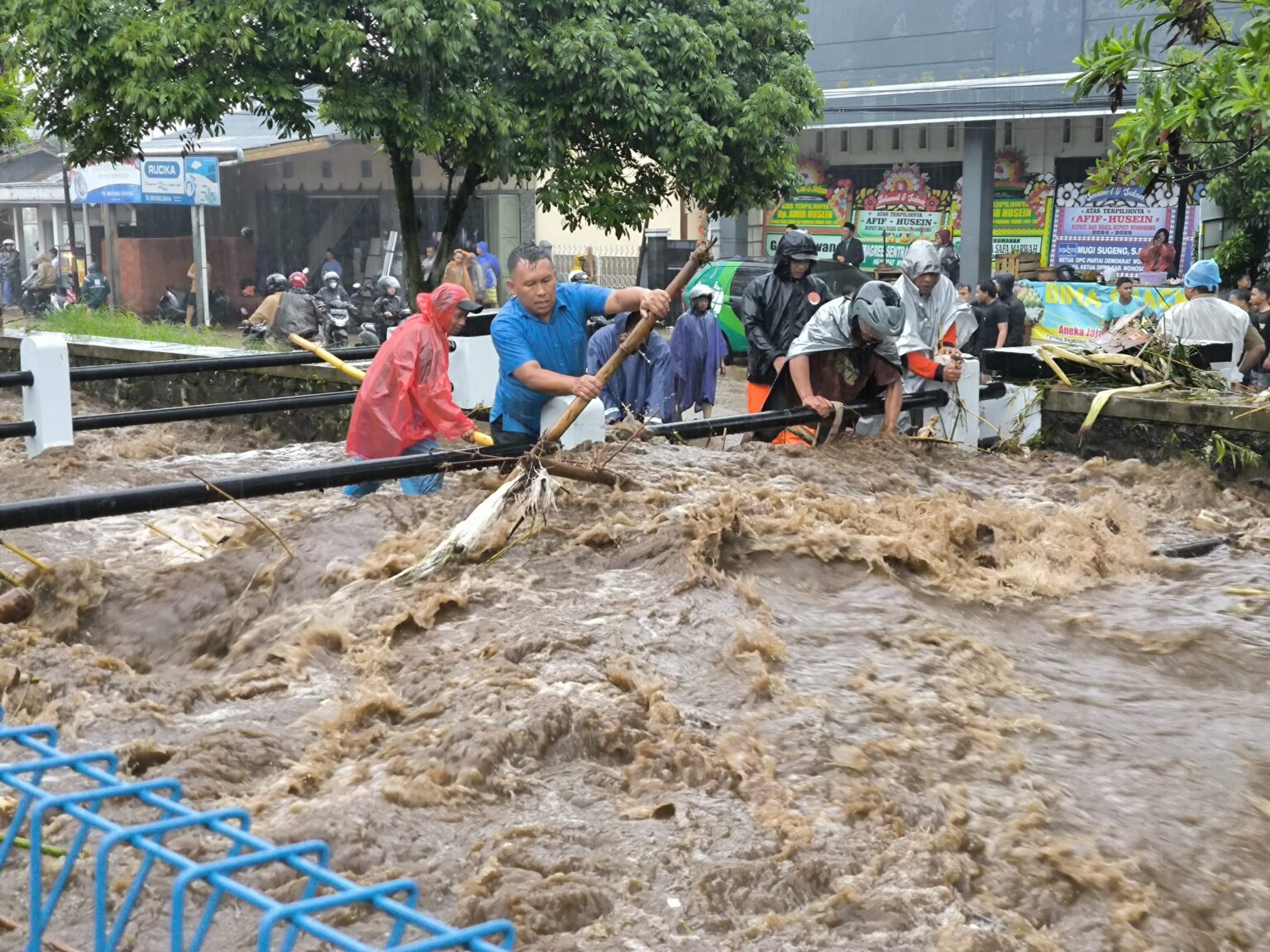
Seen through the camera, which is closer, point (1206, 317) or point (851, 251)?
point (1206, 317)

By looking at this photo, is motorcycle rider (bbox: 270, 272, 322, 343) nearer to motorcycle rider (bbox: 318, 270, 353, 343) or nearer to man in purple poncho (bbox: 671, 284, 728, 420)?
motorcycle rider (bbox: 318, 270, 353, 343)

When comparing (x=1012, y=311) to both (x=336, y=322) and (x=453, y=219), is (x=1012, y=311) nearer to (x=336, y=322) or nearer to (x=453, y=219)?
(x=453, y=219)

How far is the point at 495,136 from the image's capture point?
14078 millimetres

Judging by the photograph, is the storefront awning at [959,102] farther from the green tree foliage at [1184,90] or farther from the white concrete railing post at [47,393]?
the green tree foliage at [1184,90]

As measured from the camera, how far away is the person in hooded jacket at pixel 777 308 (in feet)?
33.1

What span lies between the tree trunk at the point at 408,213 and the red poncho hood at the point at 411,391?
6.66m

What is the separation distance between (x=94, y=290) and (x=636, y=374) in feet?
63.9

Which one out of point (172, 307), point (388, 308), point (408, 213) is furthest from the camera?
point (172, 307)

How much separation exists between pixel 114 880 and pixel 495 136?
1106 cm

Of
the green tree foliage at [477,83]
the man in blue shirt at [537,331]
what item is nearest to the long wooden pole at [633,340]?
the man in blue shirt at [537,331]

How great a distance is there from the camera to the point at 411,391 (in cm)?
813

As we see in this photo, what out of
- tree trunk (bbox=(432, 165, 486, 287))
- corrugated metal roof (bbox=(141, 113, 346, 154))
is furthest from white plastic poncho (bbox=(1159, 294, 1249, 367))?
corrugated metal roof (bbox=(141, 113, 346, 154))

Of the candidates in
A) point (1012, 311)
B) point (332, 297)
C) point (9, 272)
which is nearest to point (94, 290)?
point (9, 272)

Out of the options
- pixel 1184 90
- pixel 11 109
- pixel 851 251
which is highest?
pixel 11 109
